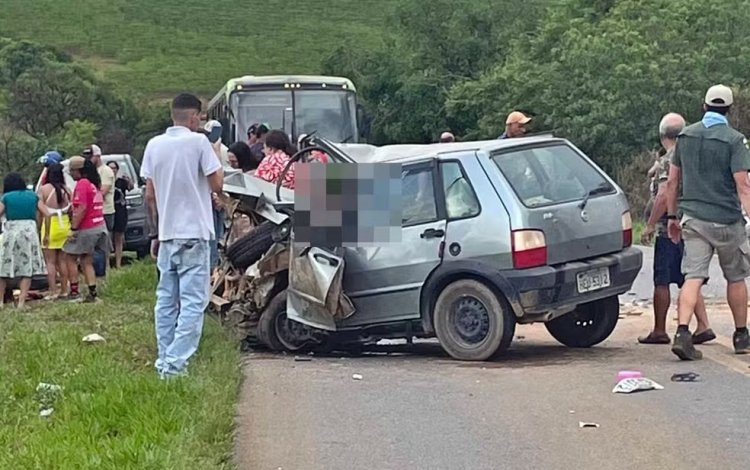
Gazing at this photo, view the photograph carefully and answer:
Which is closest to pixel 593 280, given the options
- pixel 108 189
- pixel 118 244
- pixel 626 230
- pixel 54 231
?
pixel 626 230

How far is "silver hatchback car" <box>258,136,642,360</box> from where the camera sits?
9.47 m

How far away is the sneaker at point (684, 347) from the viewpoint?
9.13 meters

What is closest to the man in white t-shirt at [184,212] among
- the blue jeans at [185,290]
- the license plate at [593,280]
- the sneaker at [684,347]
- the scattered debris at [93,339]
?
the blue jeans at [185,290]

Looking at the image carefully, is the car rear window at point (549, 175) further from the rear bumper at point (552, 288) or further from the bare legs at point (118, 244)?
the bare legs at point (118, 244)

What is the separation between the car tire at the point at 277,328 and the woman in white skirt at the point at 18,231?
4265 mm

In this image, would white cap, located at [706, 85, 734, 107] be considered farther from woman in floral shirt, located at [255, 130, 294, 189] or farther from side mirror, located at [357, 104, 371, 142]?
side mirror, located at [357, 104, 371, 142]

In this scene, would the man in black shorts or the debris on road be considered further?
the man in black shorts

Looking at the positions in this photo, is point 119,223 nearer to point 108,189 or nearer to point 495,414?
point 108,189

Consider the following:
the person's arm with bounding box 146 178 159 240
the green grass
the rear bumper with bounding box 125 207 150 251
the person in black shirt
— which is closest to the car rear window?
the green grass

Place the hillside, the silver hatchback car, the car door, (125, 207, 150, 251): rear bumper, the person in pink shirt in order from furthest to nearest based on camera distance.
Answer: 1. the hillside
2. (125, 207, 150, 251): rear bumper
3. the person in pink shirt
4. the car door
5. the silver hatchback car

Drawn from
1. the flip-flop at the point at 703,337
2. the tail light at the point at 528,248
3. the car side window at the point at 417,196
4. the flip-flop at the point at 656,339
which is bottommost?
the flip-flop at the point at 656,339

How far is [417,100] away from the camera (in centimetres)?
5228

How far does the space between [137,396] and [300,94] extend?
16.0m

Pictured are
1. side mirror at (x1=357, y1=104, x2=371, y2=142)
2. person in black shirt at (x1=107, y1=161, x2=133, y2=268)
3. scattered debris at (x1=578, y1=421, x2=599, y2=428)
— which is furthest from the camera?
side mirror at (x1=357, y1=104, x2=371, y2=142)
